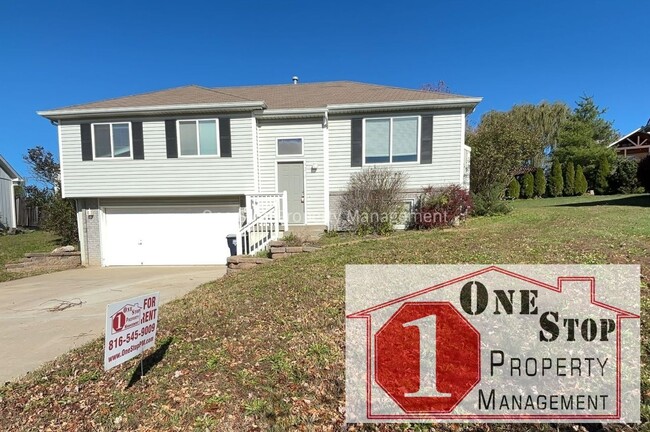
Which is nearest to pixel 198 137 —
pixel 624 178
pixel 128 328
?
pixel 128 328

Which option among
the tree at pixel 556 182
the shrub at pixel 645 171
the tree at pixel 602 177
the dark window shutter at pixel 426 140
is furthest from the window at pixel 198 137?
the tree at pixel 602 177

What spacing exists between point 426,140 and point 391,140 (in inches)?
41.9

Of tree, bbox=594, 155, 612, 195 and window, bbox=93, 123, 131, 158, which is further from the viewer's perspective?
tree, bbox=594, 155, 612, 195

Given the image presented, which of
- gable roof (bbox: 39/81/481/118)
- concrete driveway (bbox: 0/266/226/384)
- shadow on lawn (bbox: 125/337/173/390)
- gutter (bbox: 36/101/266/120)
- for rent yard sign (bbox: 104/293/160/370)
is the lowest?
concrete driveway (bbox: 0/266/226/384)

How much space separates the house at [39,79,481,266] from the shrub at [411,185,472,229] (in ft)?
1.45

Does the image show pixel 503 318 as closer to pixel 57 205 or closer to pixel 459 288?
pixel 459 288

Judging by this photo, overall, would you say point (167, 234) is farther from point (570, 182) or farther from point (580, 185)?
point (580, 185)

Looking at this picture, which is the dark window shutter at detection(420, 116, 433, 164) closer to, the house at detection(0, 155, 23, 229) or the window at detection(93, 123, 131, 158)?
the window at detection(93, 123, 131, 158)

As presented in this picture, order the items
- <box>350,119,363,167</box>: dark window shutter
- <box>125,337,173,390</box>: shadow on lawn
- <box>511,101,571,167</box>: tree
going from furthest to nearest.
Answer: <box>511,101,571,167</box>: tree, <box>350,119,363,167</box>: dark window shutter, <box>125,337,173,390</box>: shadow on lawn

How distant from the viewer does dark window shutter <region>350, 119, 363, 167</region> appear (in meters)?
10.8

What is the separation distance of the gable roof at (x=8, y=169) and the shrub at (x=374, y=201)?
24351 mm

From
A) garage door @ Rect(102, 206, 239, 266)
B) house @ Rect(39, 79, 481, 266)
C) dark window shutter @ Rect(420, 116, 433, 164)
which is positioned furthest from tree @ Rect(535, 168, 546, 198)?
garage door @ Rect(102, 206, 239, 266)

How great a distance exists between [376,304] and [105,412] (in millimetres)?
2652

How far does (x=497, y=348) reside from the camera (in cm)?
298
